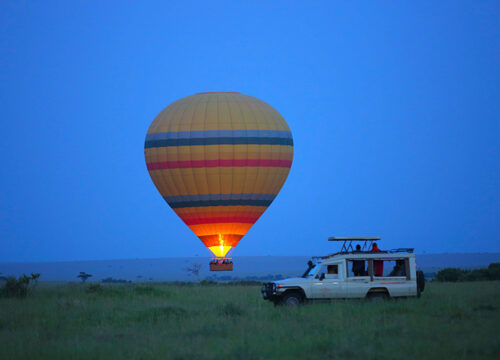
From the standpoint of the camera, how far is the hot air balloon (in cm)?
4294

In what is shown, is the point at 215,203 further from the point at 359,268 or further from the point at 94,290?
the point at 359,268

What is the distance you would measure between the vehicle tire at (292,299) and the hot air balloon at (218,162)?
17713 mm

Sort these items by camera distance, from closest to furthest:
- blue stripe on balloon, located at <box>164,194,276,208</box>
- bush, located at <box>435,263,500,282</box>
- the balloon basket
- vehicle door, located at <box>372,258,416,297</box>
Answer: vehicle door, located at <box>372,258,416,297</box>
blue stripe on balloon, located at <box>164,194,276,208</box>
the balloon basket
bush, located at <box>435,263,500,282</box>

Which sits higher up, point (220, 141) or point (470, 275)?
point (220, 141)

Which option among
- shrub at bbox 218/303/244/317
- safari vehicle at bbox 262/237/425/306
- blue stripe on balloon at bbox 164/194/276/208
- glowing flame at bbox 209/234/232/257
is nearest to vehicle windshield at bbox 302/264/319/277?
safari vehicle at bbox 262/237/425/306

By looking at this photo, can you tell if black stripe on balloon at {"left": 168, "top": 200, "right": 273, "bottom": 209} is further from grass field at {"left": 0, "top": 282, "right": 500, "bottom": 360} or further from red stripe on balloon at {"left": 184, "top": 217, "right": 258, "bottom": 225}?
grass field at {"left": 0, "top": 282, "right": 500, "bottom": 360}

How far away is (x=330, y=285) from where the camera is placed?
25906 mm

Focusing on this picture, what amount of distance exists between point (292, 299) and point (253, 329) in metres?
5.47

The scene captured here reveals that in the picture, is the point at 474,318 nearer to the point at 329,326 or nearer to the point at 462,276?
the point at 329,326

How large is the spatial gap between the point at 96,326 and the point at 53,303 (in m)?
6.88

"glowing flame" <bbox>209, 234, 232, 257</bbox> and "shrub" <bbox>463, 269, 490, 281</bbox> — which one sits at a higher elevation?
"glowing flame" <bbox>209, 234, 232, 257</bbox>

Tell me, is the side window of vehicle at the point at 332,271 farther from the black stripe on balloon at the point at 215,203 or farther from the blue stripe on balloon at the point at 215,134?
the blue stripe on balloon at the point at 215,134

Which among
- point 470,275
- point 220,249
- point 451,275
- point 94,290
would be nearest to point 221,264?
point 220,249

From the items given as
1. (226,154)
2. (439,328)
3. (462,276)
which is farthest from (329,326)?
(462,276)
